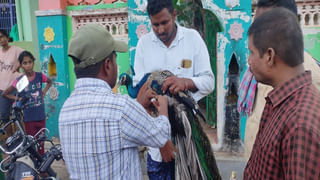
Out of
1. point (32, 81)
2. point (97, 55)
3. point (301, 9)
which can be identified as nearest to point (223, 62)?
point (301, 9)

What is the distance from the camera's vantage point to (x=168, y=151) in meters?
2.07

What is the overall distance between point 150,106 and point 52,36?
145 inches

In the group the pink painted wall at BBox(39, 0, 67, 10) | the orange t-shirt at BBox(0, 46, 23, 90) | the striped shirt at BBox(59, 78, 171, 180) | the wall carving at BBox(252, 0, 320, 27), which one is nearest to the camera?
the striped shirt at BBox(59, 78, 171, 180)

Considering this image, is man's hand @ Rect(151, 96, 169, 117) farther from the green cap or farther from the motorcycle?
the motorcycle

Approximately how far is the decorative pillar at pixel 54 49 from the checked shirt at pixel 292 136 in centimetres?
441

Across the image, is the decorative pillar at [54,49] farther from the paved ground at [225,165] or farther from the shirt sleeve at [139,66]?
the shirt sleeve at [139,66]

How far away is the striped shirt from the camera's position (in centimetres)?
148

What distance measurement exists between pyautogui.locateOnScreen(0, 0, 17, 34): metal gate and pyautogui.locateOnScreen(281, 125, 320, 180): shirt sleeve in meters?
7.33

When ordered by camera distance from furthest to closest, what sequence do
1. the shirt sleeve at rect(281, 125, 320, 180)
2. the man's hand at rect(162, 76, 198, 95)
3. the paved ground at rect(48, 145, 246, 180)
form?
the paved ground at rect(48, 145, 246, 180)
the man's hand at rect(162, 76, 198, 95)
the shirt sleeve at rect(281, 125, 320, 180)

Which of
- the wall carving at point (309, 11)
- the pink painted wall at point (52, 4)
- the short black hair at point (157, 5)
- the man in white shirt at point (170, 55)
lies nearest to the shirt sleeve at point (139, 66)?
the man in white shirt at point (170, 55)

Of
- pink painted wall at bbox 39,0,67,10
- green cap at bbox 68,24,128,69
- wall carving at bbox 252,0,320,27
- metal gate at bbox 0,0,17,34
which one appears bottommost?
green cap at bbox 68,24,128,69

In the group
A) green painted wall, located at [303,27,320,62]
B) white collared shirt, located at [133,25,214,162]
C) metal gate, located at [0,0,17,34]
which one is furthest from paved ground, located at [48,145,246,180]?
metal gate, located at [0,0,17,34]

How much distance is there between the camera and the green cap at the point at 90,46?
1.51 metres

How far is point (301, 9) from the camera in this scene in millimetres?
4043
